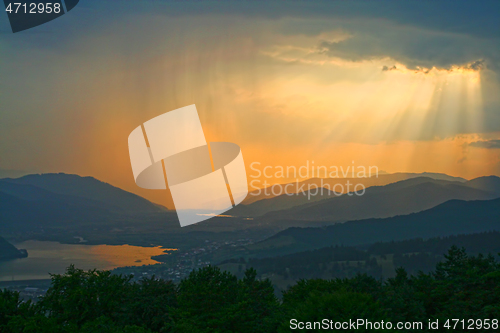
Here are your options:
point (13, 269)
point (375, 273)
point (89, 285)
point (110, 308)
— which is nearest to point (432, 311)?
point (110, 308)

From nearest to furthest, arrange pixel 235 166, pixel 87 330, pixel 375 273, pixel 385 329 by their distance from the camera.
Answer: pixel 385 329, pixel 87 330, pixel 235 166, pixel 375 273

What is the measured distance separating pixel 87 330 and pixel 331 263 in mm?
180796

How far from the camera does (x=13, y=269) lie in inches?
7869

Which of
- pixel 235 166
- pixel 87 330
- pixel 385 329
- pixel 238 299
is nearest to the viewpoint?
pixel 385 329

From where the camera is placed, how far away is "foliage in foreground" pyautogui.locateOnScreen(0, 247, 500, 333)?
1124 inches

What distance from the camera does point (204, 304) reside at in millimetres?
32500

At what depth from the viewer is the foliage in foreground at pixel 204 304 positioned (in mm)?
28548

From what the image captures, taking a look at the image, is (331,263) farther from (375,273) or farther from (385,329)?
(385,329)

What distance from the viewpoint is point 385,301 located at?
30.0m

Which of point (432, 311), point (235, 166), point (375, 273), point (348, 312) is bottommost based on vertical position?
point (375, 273)

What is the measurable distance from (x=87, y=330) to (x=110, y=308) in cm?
572

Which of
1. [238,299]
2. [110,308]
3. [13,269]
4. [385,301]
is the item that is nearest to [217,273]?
[238,299]

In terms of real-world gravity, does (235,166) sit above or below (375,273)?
above

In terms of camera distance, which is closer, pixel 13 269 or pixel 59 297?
pixel 59 297
